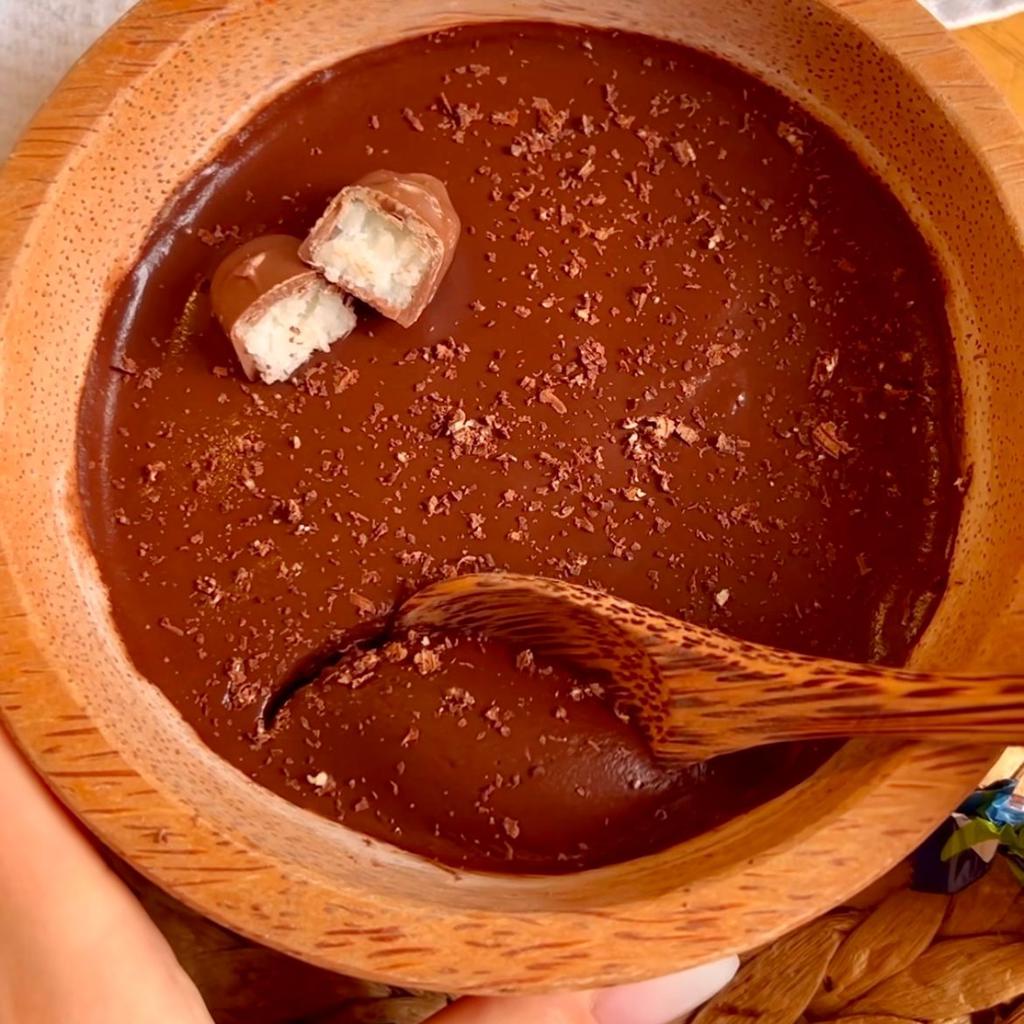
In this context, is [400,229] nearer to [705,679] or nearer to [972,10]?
[705,679]

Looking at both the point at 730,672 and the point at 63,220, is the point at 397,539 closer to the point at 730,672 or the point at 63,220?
the point at 730,672

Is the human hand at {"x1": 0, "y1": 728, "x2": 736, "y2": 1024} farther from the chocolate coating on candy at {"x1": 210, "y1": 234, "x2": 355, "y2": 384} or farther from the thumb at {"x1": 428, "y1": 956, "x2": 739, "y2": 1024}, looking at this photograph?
the chocolate coating on candy at {"x1": 210, "y1": 234, "x2": 355, "y2": 384}

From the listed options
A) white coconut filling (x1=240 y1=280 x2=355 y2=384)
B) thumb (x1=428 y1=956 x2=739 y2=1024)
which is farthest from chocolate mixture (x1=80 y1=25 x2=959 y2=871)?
thumb (x1=428 y1=956 x2=739 y2=1024)

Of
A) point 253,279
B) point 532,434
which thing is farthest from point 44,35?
point 532,434

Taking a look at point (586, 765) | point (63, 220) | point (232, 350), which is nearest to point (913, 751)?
point (586, 765)

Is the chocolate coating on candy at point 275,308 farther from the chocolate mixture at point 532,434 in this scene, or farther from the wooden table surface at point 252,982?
the wooden table surface at point 252,982

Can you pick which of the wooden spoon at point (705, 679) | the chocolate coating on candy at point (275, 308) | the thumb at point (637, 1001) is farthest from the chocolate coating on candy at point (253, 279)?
the thumb at point (637, 1001)
